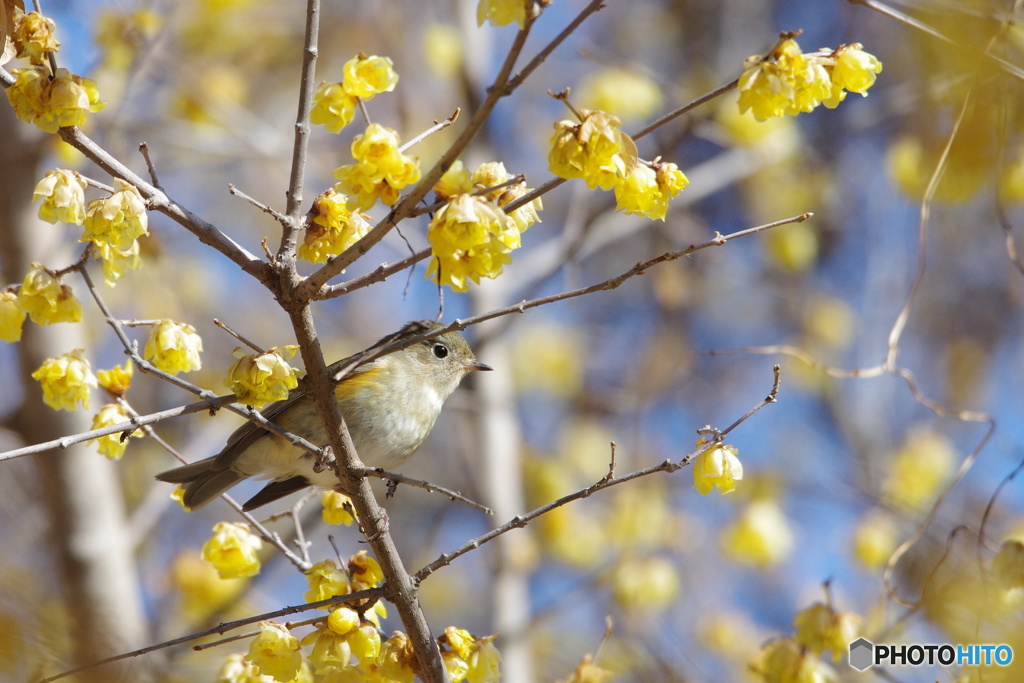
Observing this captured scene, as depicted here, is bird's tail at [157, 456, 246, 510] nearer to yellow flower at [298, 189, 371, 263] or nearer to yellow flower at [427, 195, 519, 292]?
yellow flower at [298, 189, 371, 263]

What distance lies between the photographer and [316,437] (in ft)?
10.7

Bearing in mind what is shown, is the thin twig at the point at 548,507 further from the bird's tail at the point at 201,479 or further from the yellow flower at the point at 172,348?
the bird's tail at the point at 201,479

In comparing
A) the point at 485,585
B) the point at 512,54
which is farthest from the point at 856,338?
the point at 512,54

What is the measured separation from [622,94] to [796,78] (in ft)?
12.0

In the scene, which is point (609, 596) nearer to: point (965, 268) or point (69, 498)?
point (69, 498)

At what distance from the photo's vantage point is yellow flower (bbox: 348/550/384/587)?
2257 millimetres

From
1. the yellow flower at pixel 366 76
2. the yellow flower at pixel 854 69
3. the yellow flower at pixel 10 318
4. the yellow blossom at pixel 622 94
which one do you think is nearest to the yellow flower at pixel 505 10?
the yellow flower at pixel 366 76

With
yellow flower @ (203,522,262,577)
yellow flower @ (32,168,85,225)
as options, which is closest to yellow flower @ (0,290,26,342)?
yellow flower @ (32,168,85,225)

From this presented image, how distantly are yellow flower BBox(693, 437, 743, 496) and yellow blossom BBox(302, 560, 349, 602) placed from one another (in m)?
0.93

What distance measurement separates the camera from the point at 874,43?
24.4ft

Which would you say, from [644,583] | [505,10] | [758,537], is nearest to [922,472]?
[758,537]

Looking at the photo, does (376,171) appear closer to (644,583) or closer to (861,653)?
(861,653)

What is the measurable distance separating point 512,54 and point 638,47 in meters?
7.46

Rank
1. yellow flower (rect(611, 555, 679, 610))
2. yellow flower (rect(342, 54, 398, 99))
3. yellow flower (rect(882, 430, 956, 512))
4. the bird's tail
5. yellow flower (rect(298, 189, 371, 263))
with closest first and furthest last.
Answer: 1. yellow flower (rect(342, 54, 398, 99))
2. yellow flower (rect(298, 189, 371, 263))
3. the bird's tail
4. yellow flower (rect(611, 555, 679, 610))
5. yellow flower (rect(882, 430, 956, 512))
